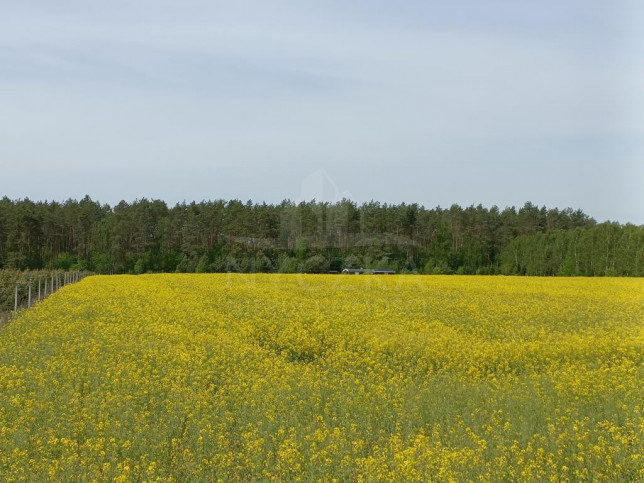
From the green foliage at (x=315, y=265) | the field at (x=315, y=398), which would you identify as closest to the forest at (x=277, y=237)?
the green foliage at (x=315, y=265)

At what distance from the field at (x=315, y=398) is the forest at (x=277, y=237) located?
185 feet

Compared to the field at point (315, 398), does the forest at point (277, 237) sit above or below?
above

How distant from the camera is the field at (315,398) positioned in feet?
25.3

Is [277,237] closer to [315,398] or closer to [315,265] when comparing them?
[315,265]

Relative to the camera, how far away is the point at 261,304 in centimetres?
2258

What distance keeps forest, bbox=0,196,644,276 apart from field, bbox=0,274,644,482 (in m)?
56.3

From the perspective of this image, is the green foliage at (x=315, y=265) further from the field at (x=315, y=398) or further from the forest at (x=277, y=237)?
the field at (x=315, y=398)

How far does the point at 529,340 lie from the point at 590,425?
7987 millimetres

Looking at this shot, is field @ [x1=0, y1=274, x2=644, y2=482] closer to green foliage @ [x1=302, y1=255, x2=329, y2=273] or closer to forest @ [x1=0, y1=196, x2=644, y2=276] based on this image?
green foliage @ [x1=302, y1=255, x2=329, y2=273]

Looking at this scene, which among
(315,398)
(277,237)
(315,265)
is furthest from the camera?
(277,237)

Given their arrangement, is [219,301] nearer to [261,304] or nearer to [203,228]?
[261,304]

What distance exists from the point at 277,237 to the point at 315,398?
272 ft

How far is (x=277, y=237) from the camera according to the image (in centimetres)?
9319

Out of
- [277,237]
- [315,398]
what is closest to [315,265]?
[277,237]
